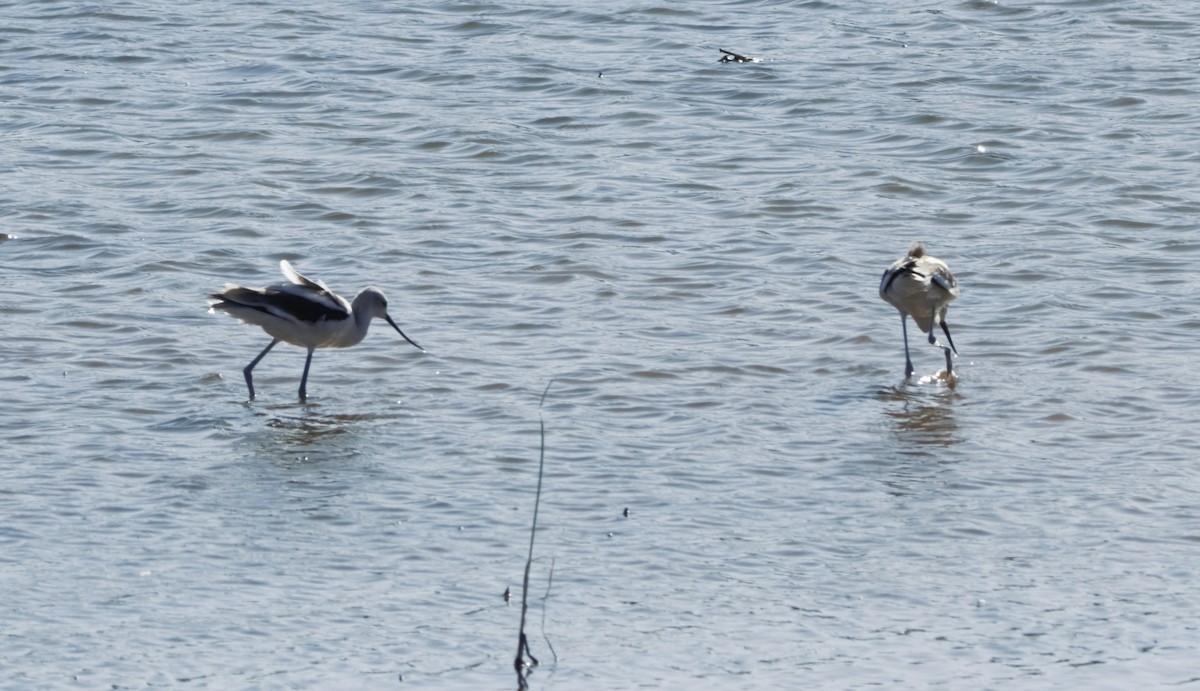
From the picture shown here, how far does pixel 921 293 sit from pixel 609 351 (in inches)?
64.4

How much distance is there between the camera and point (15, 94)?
1664cm

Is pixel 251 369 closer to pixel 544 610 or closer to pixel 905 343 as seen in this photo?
pixel 905 343

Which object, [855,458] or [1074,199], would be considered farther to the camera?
[1074,199]

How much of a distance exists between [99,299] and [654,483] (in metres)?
4.55

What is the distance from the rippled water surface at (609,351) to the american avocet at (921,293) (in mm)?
204

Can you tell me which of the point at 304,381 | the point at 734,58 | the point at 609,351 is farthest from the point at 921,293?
the point at 734,58

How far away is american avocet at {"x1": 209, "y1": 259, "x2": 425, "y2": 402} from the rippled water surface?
0.28 meters

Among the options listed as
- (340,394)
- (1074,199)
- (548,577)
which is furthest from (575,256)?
(548,577)

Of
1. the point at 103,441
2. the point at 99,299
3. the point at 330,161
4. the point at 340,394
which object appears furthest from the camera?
the point at 330,161

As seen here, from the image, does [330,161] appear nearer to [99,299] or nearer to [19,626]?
[99,299]

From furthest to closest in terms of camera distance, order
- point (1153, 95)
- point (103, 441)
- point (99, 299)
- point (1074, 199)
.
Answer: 1. point (1153, 95)
2. point (1074, 199)
3. point (99, 299)
4. point (103, 441)

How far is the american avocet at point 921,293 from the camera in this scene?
10.1 metres

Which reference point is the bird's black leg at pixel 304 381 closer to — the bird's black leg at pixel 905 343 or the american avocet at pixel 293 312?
the american avocet at pixel 293 312

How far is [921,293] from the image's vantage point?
10.1 meters
